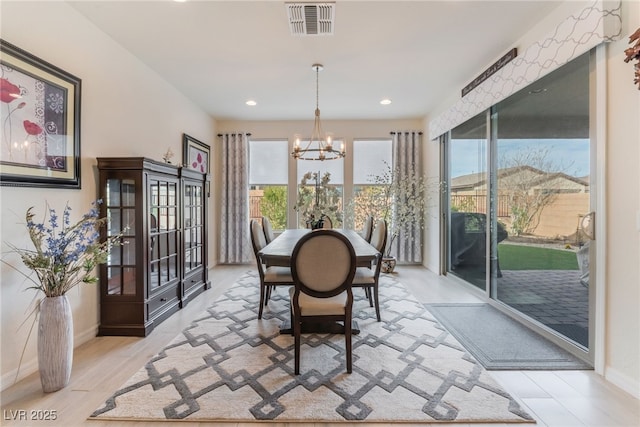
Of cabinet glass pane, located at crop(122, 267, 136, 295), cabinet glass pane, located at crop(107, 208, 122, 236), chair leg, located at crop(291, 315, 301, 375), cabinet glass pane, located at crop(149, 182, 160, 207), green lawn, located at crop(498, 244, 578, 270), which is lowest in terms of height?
chair leg, located at crop(291, 315, 301, 375)

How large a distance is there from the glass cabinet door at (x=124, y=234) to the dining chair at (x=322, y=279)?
1.68 m

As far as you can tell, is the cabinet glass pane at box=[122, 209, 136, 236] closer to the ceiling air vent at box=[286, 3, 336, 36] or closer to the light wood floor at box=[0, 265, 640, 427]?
the light wood floor at box=[0, 265, 640, 427]

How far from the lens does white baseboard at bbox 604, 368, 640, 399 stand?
180 cm

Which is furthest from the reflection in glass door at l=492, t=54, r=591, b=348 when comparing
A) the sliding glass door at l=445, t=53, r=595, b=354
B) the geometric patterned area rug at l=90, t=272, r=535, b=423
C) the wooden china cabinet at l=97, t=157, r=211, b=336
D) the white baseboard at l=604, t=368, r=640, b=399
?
the wooden china cabinet at l=97, t=157, r=211, b=336

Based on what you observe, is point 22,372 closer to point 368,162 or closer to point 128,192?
point 128,192

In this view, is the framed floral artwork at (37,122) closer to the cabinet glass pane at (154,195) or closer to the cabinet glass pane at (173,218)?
the cabinet glass pane at (154,195)

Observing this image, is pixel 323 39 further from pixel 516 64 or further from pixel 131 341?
pixel 131 341

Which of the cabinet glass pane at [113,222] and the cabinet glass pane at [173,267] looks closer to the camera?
the cabinet glass pane at [113,222]

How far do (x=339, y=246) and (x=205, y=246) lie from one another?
270cm

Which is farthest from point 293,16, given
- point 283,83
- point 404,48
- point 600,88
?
point 600,88

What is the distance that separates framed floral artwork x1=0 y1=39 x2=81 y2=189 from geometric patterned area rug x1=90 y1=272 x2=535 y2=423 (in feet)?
5.08

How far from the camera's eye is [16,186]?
1928 mm

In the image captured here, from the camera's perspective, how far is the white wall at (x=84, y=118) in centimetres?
193

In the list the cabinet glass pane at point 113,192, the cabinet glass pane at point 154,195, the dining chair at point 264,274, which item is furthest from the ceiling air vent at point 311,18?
the cabinet glass pane at point 113,192
